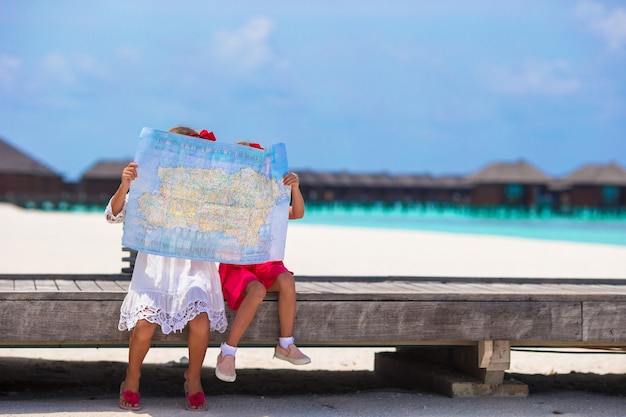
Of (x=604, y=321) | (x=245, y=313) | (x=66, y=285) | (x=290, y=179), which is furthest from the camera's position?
(x=66, y=285)

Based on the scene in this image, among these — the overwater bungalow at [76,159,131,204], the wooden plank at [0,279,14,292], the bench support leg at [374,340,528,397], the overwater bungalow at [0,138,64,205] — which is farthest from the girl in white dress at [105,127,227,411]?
the overwater bungalow at [76,159,131,204]

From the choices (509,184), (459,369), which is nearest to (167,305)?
(459,369)

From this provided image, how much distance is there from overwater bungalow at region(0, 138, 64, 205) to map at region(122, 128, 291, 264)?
51.0 meters

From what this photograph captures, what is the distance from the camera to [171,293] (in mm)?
3635

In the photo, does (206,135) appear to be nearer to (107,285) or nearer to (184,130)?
(184,130)

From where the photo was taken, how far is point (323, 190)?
61719 mm

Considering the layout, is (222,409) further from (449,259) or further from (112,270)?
(449,259)

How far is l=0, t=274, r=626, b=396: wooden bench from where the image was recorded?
3775 mm

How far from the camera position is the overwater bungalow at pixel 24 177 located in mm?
54250

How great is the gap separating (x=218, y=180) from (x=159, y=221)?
32cm

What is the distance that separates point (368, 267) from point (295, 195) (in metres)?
9.38

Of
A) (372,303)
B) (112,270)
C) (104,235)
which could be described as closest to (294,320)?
(372,303)

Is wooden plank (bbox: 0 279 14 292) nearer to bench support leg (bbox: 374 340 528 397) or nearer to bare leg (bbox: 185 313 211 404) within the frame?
bare leg (bbox: 185 313 211 404)

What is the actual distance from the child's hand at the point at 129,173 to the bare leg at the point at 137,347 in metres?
0.61
